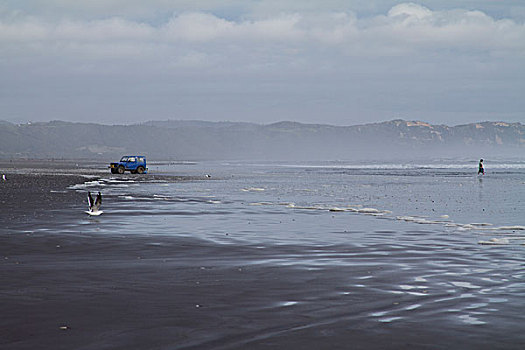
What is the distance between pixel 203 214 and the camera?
25062 millimetres

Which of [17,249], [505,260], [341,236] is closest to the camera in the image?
[505,260]

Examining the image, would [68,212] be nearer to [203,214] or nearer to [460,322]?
[203,214]

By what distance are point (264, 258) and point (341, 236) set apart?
463 cm

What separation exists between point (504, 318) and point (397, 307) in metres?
1.48

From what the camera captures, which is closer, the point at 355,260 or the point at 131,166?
the point at 355,260

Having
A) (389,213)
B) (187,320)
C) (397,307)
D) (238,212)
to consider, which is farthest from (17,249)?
(389,213)

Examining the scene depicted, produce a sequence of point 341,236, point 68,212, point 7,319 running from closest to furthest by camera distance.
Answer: point 7,319
point 341,236
point 68,212

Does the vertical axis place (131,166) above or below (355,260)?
above

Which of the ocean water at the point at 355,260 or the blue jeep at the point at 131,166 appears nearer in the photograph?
the ocean water at the point at 355,260

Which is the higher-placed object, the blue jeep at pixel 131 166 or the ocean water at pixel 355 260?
the blue jeep at pixel 131 166

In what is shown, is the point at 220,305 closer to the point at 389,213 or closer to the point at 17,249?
the point at 17,249

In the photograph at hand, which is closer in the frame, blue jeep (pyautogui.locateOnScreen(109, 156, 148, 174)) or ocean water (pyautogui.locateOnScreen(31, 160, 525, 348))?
ocean water (pyautogui.locateOnScreen(31, 160, 525, 348))

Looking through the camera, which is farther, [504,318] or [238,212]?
[238,212]

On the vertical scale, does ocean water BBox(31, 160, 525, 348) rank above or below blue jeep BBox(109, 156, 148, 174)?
below
